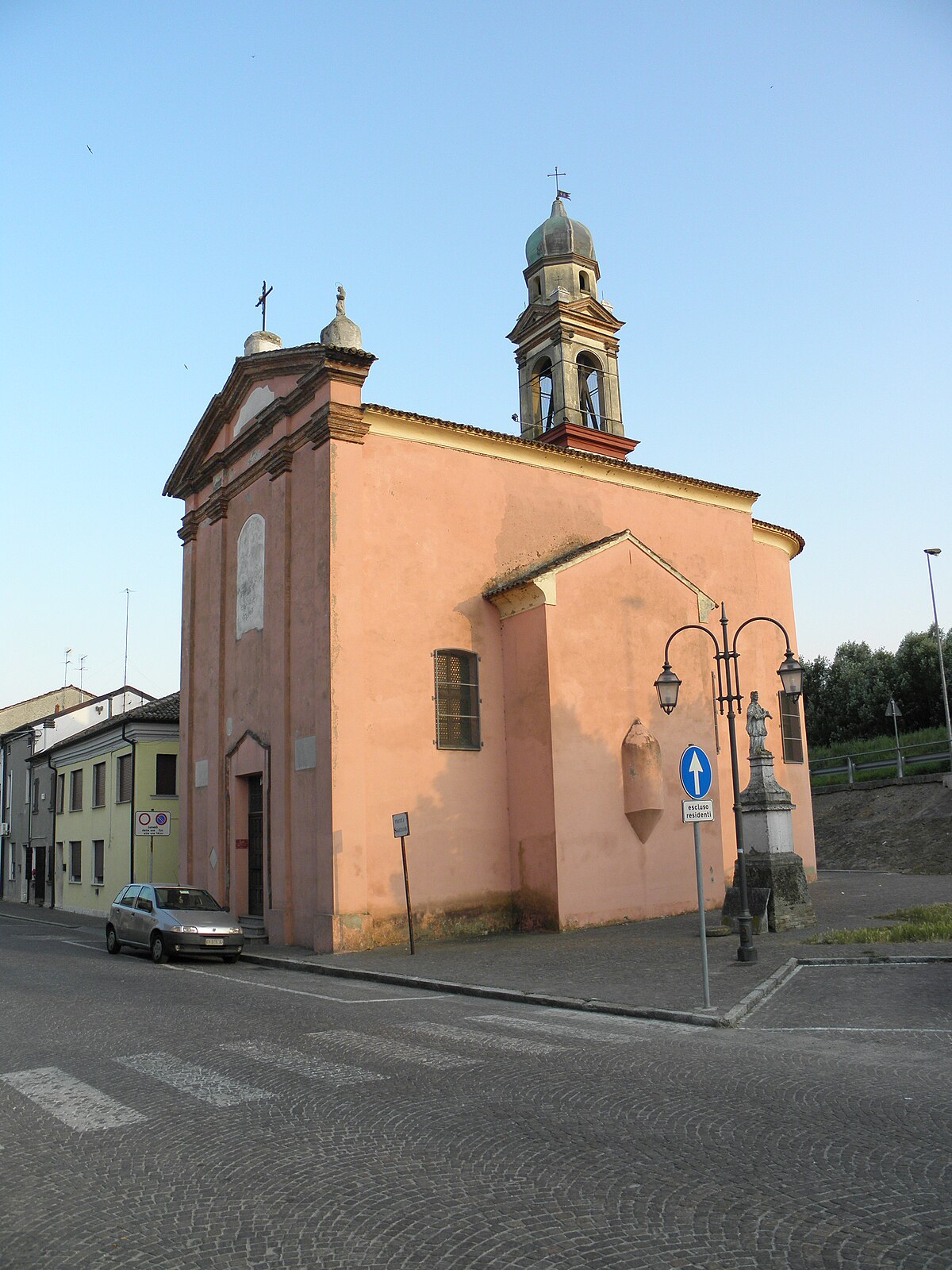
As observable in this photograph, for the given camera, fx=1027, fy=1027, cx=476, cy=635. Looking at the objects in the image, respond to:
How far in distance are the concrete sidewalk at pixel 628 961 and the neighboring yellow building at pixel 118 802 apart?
12456mm

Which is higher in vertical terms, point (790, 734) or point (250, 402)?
point (250, 402)

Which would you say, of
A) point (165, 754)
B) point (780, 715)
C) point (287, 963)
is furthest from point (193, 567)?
point (780, 715)

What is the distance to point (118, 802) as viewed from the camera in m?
31.6

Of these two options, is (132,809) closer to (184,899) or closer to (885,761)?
(184,899)

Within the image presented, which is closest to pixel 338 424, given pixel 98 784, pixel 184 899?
pixel 184 899

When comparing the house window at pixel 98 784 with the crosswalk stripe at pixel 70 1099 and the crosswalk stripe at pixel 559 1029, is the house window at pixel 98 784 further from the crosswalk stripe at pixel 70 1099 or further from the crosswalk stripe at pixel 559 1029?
the crosswalk stripe at pixel 70 1099

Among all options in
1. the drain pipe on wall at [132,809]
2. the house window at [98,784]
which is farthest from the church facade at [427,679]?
the house window at [98,784]

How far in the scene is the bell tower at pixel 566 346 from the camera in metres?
26.5

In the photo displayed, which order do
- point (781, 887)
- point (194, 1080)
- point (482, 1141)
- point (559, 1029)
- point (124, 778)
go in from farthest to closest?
point (124, 778) → point (781, 887) → point (559, 1029) → point (194, 1080) → point (482, 1141)

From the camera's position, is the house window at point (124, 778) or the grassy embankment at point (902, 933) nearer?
the grassy embankment at point (902, 933)

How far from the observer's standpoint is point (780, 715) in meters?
27.1

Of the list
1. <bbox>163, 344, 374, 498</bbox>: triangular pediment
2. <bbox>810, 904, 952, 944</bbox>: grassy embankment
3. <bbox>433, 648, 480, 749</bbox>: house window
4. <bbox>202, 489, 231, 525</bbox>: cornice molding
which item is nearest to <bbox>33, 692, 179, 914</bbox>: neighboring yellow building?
<bbox>202, 489, 231, 525</bbox>: cornice molding

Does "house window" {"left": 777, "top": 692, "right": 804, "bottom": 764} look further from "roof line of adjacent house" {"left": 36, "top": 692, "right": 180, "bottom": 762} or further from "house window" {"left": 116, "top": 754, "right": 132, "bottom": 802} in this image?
"house window" {"left": 116, "top": 754, "right": 132, "bottom": 802}

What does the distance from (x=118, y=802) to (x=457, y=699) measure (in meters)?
16.1
